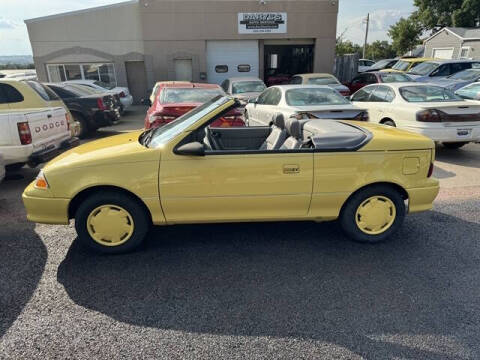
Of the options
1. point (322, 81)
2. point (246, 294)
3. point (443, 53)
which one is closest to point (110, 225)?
point (246, 294)

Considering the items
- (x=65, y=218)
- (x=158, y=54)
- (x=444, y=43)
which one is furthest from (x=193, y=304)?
(x=444, y=43)

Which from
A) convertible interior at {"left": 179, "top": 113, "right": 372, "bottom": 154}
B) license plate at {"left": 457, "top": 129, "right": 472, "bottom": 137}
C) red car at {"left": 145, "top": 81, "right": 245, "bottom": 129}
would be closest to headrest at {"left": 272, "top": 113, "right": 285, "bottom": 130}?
convertible interior at {"left": 179, "top": 113, "right": 372, "bottom": 154}

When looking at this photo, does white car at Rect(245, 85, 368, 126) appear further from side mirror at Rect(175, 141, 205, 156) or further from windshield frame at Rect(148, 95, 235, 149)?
side mirror at Rect(175, 141, 205, 156)

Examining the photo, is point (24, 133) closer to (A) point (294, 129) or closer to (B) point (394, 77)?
(A) point (294, 129)

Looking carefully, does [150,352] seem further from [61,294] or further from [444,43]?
[444,43]

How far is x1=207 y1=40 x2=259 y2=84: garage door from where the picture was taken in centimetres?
1791

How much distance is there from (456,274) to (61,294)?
3539mm

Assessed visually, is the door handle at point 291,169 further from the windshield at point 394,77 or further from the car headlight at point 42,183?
the windshield at point 394,77

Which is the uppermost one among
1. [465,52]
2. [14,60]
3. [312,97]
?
[14,60]

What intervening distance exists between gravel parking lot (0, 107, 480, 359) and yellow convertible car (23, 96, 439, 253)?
0.35 meters

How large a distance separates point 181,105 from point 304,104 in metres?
2.53

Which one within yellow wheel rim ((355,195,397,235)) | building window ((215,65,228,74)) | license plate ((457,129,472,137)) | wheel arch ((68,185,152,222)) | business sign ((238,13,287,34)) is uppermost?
business sign ((238,13,287,34))

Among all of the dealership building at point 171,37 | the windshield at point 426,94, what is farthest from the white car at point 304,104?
the dealership building at point 171,37

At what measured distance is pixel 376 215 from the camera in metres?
3.63
